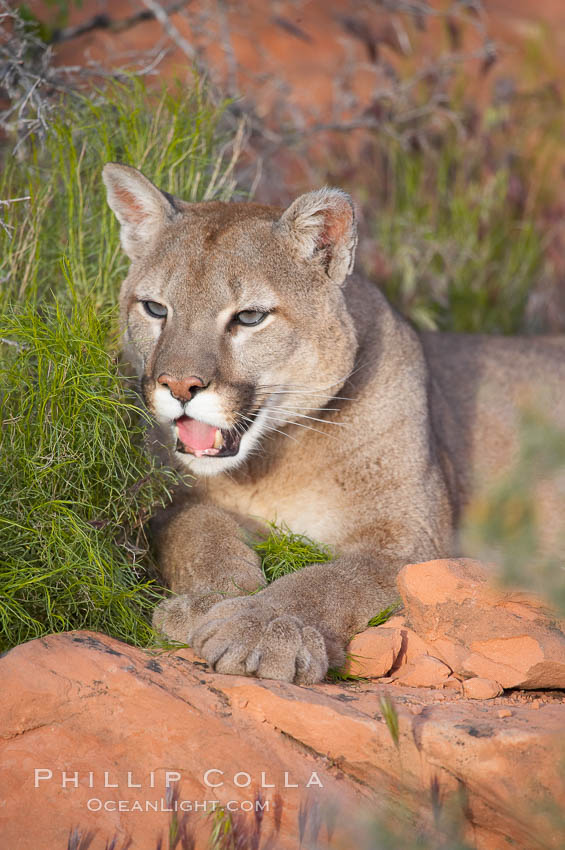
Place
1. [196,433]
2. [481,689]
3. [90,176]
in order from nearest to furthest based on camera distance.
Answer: [481,689]
[196,433]
[90,176]

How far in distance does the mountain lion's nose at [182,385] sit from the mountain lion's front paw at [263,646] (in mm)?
793

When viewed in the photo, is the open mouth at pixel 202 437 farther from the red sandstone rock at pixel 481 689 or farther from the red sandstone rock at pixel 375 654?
the red sandstone rock at pixel 481 689

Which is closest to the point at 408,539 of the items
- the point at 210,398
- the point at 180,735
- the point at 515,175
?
the point at 210,398

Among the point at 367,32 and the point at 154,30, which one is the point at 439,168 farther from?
the point at 154,30

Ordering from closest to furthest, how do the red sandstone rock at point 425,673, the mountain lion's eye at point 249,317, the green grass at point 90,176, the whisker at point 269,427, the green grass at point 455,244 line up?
the red sandstone rock at point 425,673
the whisker at point 269,427
the mountain lion's eye at point 249,317
the green grass at point 90,176
the green grass at point 455,244

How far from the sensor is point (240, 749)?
8.63 feet

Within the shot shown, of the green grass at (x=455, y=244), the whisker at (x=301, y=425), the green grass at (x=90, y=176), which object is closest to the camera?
the whisker at (x=301, y=425)

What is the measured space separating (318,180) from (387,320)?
2950 mm

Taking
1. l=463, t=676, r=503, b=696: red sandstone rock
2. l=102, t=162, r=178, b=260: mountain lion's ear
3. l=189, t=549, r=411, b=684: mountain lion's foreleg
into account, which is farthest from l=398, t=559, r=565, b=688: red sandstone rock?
l=102, t=162, r=178, b=260: mountain lion's ear

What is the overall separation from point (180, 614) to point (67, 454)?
0.71 meters

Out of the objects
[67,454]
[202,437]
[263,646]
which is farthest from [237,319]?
[263,646]

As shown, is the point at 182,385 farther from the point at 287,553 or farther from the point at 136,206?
the point at 136,206

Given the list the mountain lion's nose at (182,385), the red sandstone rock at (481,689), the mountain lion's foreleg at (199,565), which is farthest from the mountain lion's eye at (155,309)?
the red sandstone rock at (481,689)

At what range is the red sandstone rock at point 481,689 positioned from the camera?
2900 mm
